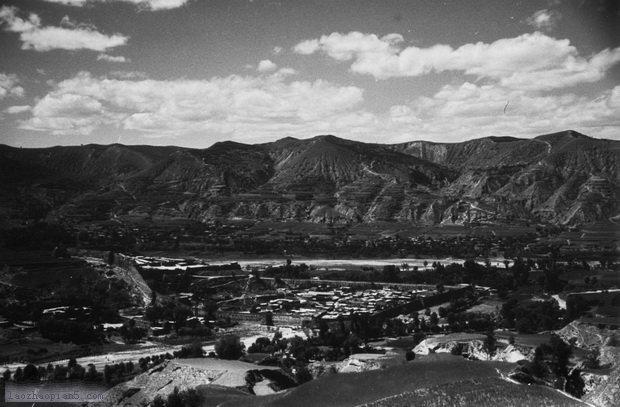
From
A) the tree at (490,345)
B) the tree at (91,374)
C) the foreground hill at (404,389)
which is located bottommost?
the tree at (91,374)

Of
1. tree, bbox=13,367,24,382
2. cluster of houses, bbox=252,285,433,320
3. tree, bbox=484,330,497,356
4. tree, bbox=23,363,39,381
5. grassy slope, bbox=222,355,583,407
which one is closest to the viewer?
grassy slope, bbox=222,355,583,407

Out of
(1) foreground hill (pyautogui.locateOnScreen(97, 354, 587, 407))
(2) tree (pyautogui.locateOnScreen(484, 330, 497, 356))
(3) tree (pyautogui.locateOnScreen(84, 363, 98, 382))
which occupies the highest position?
(1) foreground hill (pyautogui.locateOnScreen(97, 354, 587, 407))

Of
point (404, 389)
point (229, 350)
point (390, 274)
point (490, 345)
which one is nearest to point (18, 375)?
point (229, 350)

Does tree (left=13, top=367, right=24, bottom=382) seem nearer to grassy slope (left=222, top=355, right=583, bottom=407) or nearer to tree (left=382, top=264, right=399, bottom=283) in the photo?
grassy slope (left=222, top=355, right=583, bottom=407)

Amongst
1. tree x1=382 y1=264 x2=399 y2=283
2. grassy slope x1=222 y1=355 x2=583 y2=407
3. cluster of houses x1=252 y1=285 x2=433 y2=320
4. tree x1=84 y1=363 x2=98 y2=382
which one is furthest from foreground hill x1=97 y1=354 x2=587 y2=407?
tree x1=382 y1=264 x2=399 y2=283

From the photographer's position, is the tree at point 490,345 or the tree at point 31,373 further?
the tree at point 490,345

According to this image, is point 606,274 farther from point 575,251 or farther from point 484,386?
point 484,386

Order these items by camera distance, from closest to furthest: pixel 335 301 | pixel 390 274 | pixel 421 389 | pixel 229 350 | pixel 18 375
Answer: pixel 421 389 < pixel 18 375 < pixel 229 350 < pixel 335 301 < pixel 390 274

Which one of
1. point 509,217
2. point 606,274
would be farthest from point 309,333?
point 509,217

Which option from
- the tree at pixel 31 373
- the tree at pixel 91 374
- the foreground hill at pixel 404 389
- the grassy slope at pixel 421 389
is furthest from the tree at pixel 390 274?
the grassy slope at pixel 421 389

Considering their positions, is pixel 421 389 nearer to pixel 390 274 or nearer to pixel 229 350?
pixel 229 350

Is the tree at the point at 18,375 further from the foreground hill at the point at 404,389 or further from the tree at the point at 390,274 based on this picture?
the tree at the point at 390,274
